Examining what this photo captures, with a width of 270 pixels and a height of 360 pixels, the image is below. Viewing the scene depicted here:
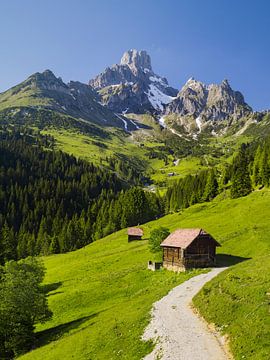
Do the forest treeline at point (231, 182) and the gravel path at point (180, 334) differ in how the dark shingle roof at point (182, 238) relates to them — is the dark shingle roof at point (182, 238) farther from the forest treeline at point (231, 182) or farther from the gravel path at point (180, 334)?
the forest treeline at point (231, 182)

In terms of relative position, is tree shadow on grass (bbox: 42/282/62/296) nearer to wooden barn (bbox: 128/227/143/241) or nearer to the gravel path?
wooden barn (bbox: 128/227/143/241)

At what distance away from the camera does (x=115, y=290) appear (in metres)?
54.1

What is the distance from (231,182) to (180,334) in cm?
10595

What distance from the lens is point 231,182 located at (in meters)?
129

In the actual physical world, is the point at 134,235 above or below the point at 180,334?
above

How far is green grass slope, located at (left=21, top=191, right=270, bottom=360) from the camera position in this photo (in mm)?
27766

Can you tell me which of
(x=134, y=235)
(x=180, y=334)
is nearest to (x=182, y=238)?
(x=134, y=235)

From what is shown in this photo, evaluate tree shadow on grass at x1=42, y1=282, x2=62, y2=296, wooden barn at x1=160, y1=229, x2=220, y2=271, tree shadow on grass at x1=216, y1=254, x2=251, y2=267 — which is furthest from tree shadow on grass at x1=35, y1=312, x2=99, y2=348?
tree shadow on grass at x1=216, y1=254, x2=251, y2=267

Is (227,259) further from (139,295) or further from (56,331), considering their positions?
(56,331)

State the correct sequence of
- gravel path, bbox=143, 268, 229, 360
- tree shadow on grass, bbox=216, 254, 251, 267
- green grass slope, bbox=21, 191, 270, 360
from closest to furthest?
gravel path, bbox=143, 268, 229, 360 → green grass slope, bbox=21, 191, 270, 360 → tree shadow on grass, bbox=216, 254, 251, 267

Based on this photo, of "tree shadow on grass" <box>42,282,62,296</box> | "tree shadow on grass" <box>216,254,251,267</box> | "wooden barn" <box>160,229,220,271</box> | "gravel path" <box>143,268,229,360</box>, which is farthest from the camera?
"tree shadow on grass" <box>42,282,62,296</box>

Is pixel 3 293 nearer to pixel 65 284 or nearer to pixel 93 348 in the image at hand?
pixel 93 348

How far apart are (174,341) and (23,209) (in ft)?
550

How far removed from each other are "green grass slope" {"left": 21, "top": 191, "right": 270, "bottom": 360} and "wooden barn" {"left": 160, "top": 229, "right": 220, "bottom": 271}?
294cm
